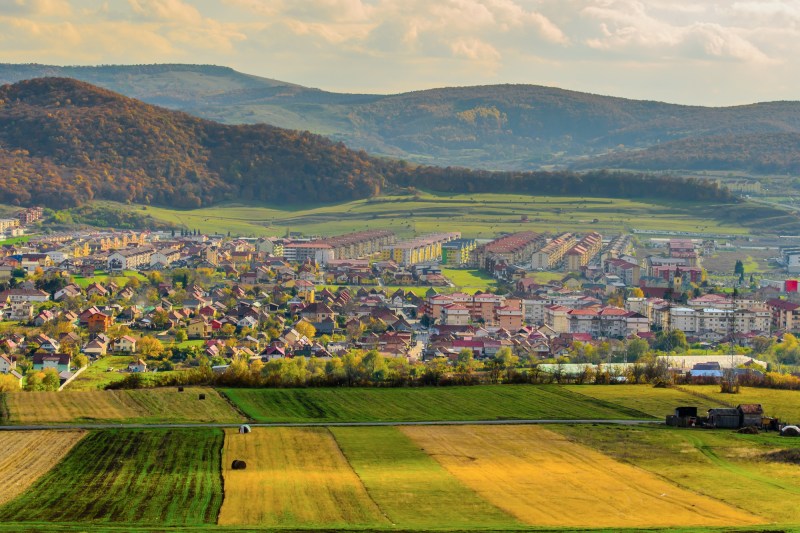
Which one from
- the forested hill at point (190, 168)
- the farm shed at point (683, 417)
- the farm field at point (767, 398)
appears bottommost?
the farm field at point (767, 398)

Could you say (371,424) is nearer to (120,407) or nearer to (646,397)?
(120,407)

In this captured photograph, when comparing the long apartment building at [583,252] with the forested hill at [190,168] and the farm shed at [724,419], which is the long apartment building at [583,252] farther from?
the farm shed at [724,419]

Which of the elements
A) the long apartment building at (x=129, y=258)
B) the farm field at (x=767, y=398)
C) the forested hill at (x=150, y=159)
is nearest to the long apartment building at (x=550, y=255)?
the long apartment building at (x=129, y=258)

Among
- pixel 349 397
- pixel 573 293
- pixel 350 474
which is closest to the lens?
pixel 350 474

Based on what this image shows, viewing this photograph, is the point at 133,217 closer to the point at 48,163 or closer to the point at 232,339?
the point at 48,163

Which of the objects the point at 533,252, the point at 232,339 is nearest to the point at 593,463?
the point at 232,339

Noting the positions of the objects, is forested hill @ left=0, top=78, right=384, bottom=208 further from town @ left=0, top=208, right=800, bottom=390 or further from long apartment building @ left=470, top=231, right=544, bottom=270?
long apartment building @ left=470, top=231, right=544, bottom=270

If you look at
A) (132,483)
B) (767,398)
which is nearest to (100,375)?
(767,398)
